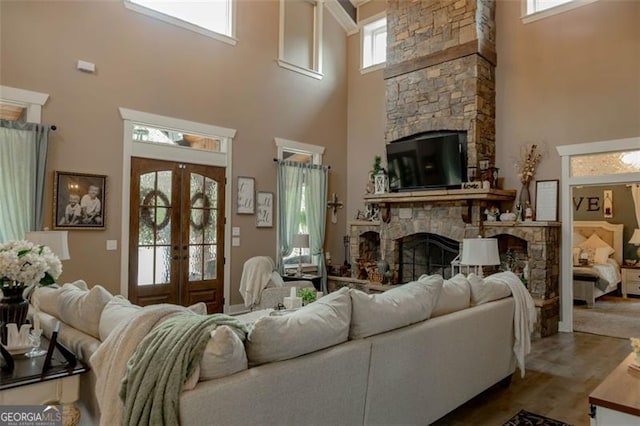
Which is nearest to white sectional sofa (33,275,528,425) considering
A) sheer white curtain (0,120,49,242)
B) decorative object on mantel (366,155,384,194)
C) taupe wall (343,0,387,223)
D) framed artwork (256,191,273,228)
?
sheer white curtain (0,120,49,242)

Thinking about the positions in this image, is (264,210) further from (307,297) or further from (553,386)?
(553,386)

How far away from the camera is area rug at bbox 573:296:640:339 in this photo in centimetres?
548

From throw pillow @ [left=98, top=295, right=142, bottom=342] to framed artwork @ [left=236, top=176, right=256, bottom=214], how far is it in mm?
4286

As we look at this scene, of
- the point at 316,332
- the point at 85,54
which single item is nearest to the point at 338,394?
the point at 316,332

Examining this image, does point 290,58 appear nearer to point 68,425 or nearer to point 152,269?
Result: point 152,269

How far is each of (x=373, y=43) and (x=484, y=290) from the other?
20.7 feet

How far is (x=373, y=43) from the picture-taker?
26.8ft

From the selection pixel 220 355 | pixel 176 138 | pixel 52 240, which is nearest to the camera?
pixel 220 355

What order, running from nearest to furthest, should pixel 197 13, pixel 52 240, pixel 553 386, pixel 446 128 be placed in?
1. pixel 553 386
2. pixel 52 240
3. pixel 197 13
4. pixel 446 128

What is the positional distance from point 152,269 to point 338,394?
4286 mm

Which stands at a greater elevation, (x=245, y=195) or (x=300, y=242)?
(x=245, y=195)

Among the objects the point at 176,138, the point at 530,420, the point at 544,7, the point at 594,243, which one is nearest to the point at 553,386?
the point at 530,420

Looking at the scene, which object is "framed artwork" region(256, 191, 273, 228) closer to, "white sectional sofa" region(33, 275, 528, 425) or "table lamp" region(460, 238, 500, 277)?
"table lamp" region(460, 238, 500, 277)

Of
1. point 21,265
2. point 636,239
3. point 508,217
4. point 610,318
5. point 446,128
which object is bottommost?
point 610,318
